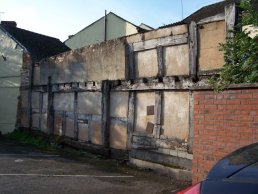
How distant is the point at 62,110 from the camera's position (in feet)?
47.2

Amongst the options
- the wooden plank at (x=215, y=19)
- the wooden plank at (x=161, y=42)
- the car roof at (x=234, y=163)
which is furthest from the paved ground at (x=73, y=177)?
the car roof at (x=234, y=163)

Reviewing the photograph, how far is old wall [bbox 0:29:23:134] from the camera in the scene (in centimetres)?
1833

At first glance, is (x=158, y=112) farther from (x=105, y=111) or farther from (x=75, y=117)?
(x=75, y=117)

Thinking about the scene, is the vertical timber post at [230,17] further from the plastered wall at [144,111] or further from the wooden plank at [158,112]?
the plastered wall at [144,111]

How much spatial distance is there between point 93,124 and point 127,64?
97.2 inches

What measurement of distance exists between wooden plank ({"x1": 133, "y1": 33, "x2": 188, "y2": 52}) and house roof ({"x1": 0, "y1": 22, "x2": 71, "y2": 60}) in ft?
25.8

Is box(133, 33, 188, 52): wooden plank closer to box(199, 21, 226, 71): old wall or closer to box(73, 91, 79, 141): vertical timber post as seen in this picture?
box(199, 21, 226, 71): old wall

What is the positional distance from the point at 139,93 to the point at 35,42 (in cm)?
1089

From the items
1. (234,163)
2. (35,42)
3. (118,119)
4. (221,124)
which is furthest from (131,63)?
(35,42)

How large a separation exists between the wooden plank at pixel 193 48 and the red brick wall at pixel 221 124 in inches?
112

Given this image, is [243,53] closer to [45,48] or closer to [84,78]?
[84,78]

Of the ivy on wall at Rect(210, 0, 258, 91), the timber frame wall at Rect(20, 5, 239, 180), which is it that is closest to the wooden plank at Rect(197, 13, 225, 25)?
the timber frame wall at Rect(20, 5, 239, 180)

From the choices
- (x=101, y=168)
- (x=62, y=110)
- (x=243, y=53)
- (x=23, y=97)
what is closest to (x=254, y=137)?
(x=243, y=53)

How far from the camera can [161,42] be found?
10.0m
